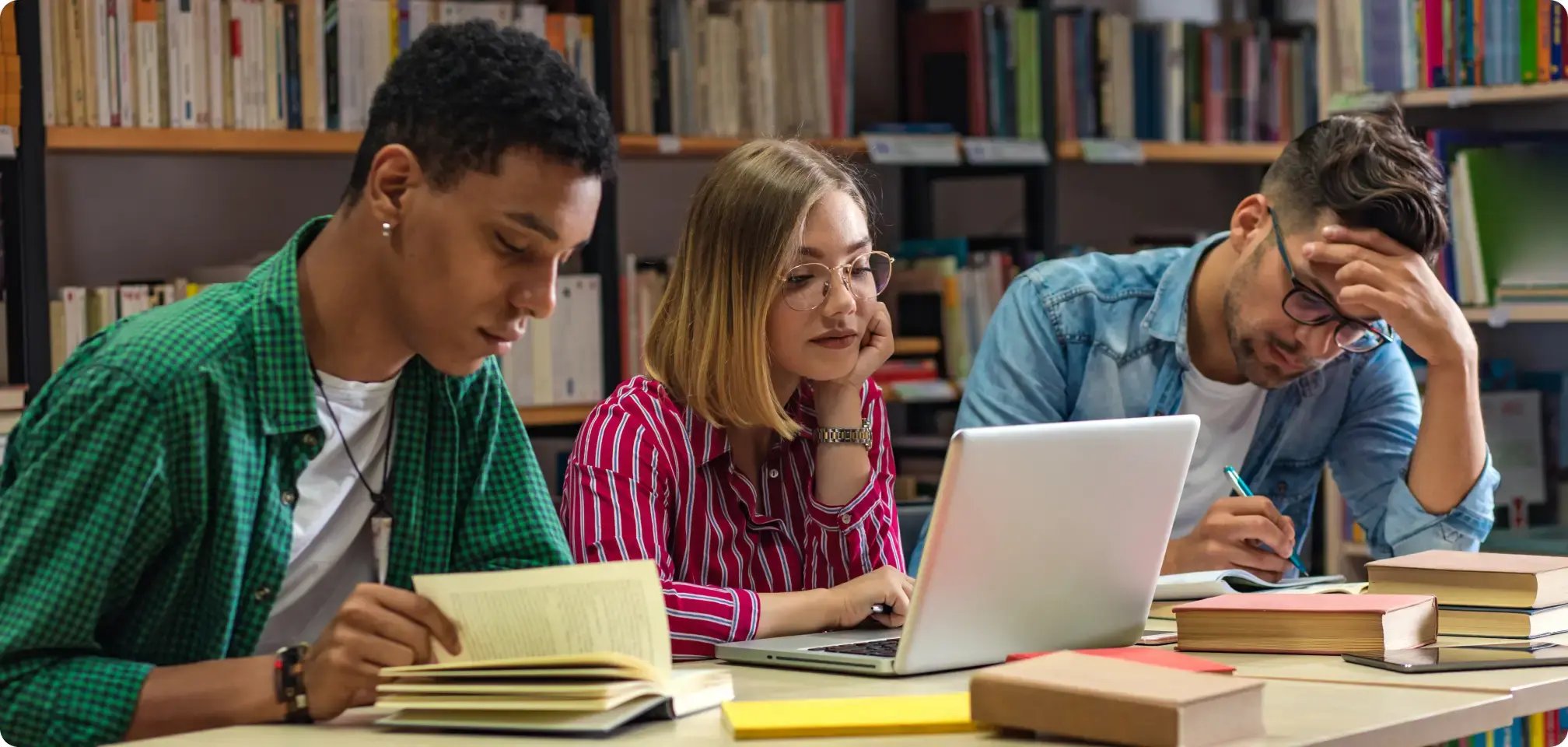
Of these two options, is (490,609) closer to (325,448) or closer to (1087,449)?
(325,448)

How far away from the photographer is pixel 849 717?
1.29m

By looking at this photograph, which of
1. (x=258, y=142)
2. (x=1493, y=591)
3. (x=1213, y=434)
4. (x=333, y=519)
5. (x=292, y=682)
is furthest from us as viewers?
(x=258, y=142)

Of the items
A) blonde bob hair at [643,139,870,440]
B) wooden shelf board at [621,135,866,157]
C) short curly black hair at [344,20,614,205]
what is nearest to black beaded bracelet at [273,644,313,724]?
short curly black hair at [344,20,614,205]

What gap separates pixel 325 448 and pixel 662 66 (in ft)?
6.39

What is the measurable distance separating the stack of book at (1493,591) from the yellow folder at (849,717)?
2.06ft

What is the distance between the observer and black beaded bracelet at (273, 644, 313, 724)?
1.33m

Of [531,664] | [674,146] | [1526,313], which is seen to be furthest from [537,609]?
[1526,313]

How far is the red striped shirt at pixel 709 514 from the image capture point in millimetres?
1746

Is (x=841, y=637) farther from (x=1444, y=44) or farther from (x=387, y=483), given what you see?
(x=1444, y=44)

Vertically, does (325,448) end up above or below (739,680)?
above

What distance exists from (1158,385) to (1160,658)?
2.92 ft

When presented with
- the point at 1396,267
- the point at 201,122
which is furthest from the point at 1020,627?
the point at 201,122

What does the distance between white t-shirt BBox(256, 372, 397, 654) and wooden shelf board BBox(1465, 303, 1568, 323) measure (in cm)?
224

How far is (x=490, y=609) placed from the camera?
1286mm
